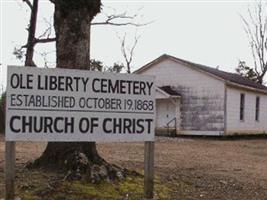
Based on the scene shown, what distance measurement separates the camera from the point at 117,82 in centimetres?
819

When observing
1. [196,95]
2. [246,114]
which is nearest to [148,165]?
[196,95]

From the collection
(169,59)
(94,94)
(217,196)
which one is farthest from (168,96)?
(94,94)

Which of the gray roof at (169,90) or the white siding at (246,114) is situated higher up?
the gray roof at (169,90)

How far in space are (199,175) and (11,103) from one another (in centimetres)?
585

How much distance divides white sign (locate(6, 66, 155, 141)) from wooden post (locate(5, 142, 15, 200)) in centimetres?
15

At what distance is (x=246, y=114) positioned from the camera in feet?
115

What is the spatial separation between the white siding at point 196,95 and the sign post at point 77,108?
2393cm

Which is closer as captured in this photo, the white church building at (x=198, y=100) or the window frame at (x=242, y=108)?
the white church building at (x=198, y=100)

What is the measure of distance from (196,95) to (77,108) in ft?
84.3

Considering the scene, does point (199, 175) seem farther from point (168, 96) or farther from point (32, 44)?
point (168, 96)

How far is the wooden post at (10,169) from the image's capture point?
7453 mm

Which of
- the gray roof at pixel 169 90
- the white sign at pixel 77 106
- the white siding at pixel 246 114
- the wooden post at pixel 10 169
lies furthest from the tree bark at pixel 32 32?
the wooden post at pixel 10 169

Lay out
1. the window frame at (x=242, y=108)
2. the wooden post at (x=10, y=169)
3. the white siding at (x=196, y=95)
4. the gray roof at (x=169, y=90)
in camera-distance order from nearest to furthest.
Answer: the wooden post at (x=10, y=169)
the white siding at (x=196, y=95)
the gray roof at (x=169, y=90)
the window frame at (x=242, y=108)

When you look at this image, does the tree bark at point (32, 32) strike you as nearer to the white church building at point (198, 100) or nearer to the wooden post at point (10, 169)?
the white church building at point (198, 100)
